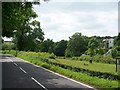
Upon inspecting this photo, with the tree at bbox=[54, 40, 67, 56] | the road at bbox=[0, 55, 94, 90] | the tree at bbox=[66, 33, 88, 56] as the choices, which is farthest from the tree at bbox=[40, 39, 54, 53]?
the road at bbox=[0, 55, 94, 90]

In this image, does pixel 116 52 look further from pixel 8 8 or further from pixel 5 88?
pixel 5 88

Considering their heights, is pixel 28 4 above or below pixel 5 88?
above

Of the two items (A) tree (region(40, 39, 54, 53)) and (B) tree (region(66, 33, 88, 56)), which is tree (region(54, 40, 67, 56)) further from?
(B) tree (region(66, 33, 88, 56))

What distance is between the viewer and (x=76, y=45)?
12106 centimetres

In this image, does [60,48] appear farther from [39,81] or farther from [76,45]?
[39,81]

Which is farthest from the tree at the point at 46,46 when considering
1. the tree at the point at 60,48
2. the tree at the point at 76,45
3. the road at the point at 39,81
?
the road at the point at 39,81

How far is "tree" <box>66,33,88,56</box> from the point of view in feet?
393

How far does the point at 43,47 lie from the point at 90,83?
120 meters

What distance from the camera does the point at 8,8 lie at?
23.6 meters

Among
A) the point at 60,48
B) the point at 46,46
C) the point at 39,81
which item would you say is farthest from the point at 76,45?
the point at 39,81

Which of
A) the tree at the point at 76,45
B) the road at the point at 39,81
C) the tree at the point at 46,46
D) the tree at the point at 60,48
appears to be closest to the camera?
the road at the point at 39,81

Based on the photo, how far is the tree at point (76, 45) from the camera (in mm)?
119919

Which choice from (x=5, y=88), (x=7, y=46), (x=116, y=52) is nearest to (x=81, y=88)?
(x=5, y=88)

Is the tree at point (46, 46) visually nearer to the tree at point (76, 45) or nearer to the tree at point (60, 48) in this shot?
the tree at point (60, 48)
